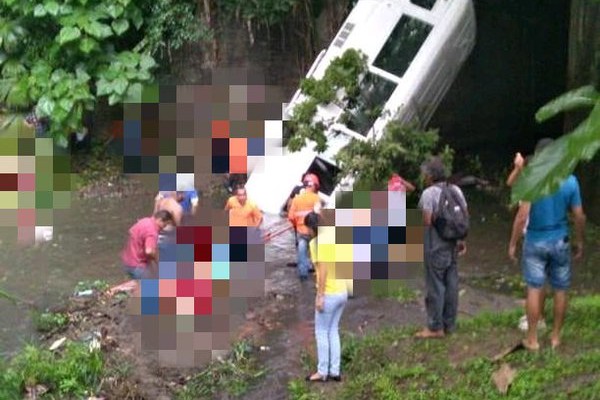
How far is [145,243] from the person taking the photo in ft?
21.5

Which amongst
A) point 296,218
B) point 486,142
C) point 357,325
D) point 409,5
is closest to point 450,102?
point 486,142

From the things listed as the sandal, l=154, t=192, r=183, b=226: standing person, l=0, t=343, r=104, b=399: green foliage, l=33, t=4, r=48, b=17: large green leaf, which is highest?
l=33, t=4, r=48, b=17: large green leaf

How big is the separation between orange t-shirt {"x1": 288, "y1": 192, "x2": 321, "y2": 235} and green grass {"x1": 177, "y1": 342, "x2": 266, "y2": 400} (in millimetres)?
1801

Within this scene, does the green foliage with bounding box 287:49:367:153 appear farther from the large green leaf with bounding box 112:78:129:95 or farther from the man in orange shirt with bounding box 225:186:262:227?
the large green leaf with bounding box 112:78:129:95

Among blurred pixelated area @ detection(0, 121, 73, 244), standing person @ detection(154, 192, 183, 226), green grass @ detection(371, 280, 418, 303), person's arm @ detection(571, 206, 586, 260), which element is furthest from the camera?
green grass @ detection(371, 280, 418, 303)

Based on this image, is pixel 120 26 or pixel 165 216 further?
pixel 120 26

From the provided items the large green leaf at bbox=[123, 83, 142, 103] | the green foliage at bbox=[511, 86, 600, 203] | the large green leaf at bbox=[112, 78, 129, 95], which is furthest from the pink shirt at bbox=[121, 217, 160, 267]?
the large green leaf at bbox=[112, 78, 129, 95]

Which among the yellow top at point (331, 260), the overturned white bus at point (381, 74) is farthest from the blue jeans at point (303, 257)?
the yellow top at point (331, 260)

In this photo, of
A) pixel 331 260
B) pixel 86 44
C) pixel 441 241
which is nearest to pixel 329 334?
pixel 331 260

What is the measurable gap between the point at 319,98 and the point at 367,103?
0.72m

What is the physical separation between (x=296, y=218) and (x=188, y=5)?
524 cm

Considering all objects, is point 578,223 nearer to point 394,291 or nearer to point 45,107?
point 394,291

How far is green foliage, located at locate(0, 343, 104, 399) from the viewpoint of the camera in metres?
6.26

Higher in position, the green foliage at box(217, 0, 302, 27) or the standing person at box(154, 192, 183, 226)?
the green foliage at box(217, 0, 302, 27)
